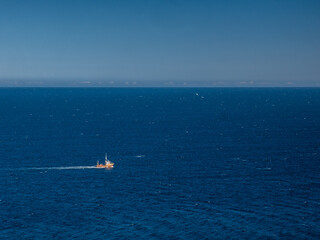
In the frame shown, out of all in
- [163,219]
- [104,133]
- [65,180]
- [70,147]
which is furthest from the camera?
[104,133]

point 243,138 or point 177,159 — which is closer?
point 177,159

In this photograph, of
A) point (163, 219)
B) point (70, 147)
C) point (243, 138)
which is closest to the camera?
point (163, 219)

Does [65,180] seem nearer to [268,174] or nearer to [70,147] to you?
[70,147]

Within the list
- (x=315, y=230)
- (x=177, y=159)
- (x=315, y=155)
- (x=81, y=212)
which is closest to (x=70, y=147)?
(x=177, y=159)

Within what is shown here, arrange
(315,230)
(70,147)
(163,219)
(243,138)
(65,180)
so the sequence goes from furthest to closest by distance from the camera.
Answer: (243,138) < (70,147) < (65,180) < (163,219) < (315,230)

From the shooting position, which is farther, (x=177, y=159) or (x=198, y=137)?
(x=198, y=137)

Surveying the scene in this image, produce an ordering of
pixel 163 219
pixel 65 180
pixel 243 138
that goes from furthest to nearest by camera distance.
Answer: pixel 243 138 → pixel 65 180 → pixel 163 219

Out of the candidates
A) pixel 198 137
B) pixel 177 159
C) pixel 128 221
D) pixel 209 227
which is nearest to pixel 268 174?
pixel 177 159

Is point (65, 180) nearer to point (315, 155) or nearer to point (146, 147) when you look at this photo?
point (146, 147)
